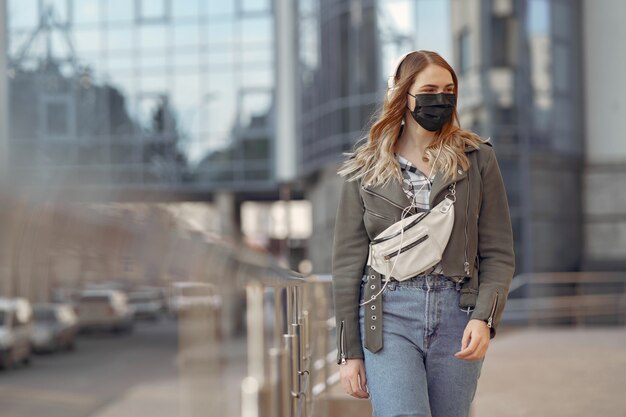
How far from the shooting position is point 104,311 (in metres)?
2.98

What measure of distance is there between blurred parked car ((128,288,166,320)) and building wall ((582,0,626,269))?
2011 centimetres

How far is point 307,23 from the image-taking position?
89.4 feet

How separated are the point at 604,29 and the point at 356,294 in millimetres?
21891

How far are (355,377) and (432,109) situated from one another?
0.86 m

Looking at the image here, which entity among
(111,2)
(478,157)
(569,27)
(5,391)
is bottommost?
(5,391)

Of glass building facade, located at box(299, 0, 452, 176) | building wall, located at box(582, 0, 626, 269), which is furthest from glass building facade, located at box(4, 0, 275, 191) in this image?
building wall, located at box(582, 0, 626, 269)

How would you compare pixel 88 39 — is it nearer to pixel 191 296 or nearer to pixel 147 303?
pixel 191 296

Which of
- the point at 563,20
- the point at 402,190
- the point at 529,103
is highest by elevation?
the point at 563,20

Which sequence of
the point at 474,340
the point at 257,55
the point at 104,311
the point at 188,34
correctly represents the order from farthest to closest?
the point at 188,34, the point at 257,55, the point at 104,311, the point at 474,340

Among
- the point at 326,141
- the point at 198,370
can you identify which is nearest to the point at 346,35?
the point at 326,141

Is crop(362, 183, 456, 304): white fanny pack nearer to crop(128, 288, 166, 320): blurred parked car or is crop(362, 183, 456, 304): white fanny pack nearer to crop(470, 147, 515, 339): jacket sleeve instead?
crop(470, 147, 515, 339): jacket sleeve

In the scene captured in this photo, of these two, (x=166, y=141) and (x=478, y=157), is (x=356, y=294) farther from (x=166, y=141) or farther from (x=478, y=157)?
(x=166, y=141)

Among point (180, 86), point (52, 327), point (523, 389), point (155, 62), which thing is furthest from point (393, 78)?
point (155, 62)

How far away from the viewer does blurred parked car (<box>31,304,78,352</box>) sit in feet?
7.54
